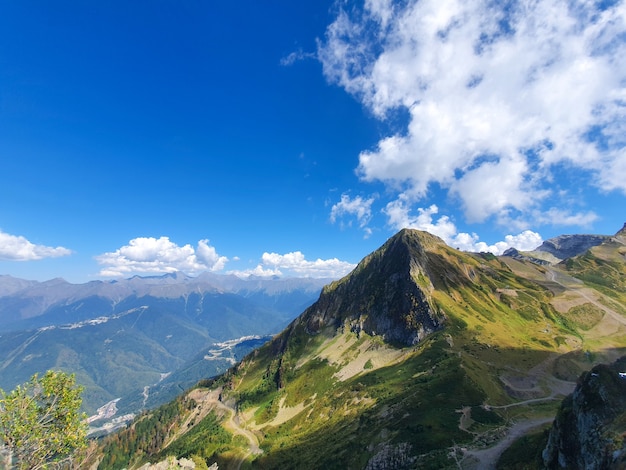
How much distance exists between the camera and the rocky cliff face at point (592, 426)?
1416 inches

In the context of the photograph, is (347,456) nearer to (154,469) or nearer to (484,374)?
(484,374)

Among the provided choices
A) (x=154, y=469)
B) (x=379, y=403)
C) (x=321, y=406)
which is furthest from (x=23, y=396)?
(x=321, y=406)

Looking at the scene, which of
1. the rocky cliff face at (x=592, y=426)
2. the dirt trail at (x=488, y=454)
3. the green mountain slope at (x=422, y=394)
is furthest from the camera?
the green mountain slope at (x=422, y=394)

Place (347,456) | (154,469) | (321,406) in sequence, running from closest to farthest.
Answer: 1. (347,456)
2. (154,469)
3. (321,406)

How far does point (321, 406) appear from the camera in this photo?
15038 centimetres

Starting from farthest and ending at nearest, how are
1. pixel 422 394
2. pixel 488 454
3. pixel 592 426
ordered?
pixel 422 394 → pixel 488 454 → pixel 592 426

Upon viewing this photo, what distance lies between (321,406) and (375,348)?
→ 4989cm

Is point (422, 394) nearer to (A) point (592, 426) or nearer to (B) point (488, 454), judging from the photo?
(B) point (488, 454)

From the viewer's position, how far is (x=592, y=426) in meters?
41.5

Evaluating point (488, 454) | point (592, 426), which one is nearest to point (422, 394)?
point (488, 454)

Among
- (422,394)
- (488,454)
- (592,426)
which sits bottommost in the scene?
(488,454)

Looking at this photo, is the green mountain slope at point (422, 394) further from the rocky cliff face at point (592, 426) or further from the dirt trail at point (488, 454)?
the rocky cliff face at point (592, 426)

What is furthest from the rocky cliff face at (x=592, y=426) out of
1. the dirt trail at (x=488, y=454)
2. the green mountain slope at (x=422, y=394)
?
the green mountain slope at (x=422, y=394)

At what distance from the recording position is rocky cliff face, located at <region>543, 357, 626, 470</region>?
36.0 m
